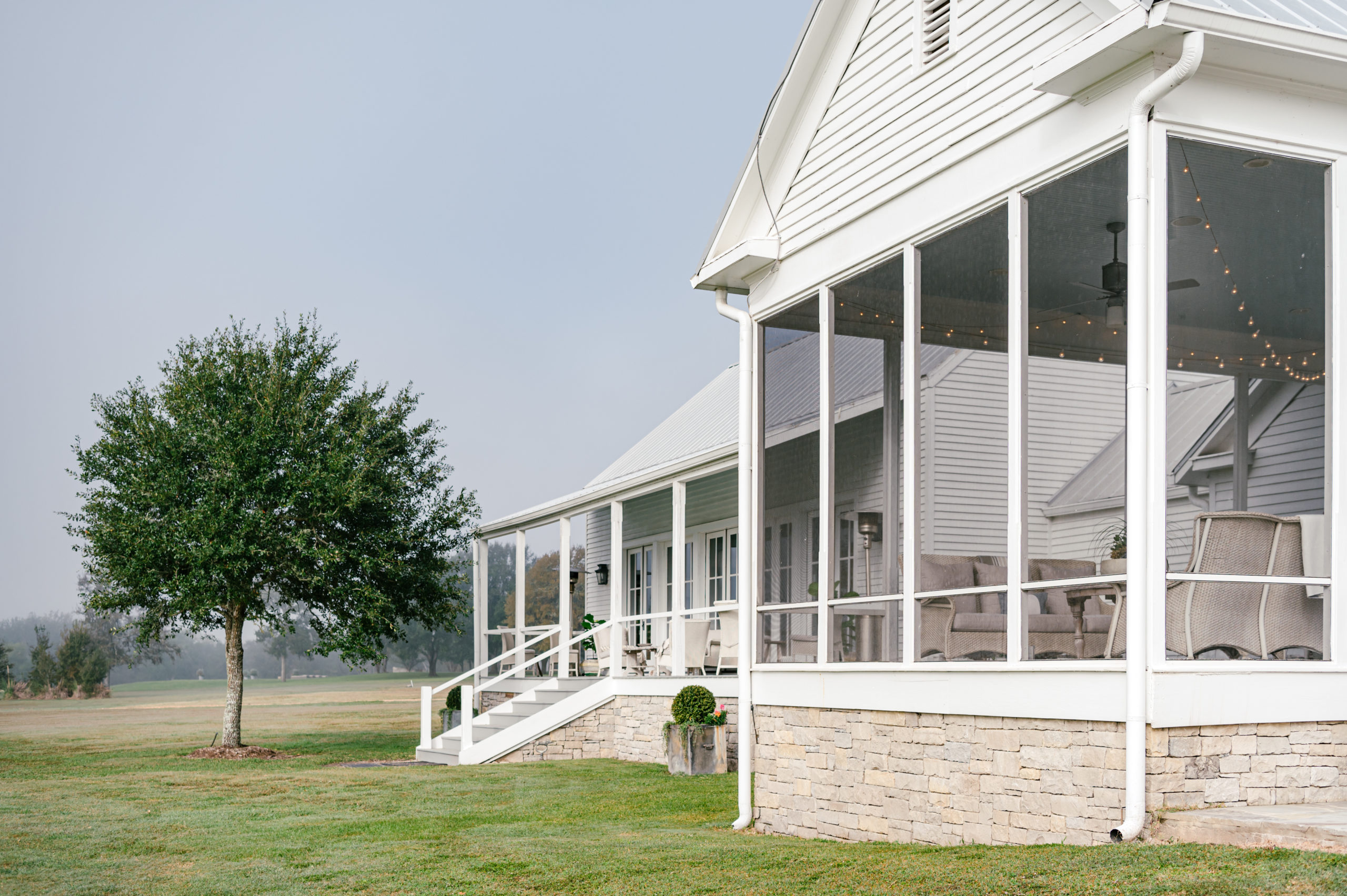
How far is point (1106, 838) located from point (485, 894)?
3019 mm

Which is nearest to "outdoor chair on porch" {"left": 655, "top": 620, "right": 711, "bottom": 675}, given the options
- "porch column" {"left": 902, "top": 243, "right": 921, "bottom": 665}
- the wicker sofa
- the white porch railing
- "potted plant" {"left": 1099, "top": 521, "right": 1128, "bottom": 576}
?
the white porch railing

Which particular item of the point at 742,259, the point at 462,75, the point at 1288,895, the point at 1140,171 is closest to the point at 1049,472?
the point at 742,259

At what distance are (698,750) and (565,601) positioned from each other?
5.68 metres

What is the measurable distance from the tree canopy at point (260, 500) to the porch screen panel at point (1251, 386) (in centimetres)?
1080

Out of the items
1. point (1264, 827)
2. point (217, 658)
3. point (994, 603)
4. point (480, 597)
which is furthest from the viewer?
point (217, 658)

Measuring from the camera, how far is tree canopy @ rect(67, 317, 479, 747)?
54.6ft

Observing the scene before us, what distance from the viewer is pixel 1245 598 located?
231 inches

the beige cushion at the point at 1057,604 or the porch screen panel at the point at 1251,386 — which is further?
the beige cushion at the point at 1057,604

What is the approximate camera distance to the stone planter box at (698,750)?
12.8 m

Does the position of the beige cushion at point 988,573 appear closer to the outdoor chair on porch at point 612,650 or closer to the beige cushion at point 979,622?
the beige cushion at point 979,622

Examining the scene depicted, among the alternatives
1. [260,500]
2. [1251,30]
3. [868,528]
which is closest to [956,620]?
[868,528]

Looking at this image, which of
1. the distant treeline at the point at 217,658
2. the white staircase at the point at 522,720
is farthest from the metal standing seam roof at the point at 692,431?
the distant treeline at the point at 217,658

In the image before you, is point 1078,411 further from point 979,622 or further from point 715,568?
point 979,622

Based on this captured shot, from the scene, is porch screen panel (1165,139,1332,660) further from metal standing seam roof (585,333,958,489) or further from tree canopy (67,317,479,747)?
tree canopy (67,317,479,747)
